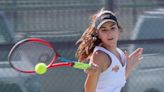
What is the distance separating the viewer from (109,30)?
3.94m

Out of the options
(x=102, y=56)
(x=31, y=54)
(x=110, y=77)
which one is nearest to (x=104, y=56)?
(x=102, y=56)

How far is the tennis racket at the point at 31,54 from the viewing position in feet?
13.5

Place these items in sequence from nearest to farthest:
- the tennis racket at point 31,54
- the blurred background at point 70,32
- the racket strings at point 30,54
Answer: the tennis racket at point 31,54 → the racket strings at point 30,54 → the blurred background at point 70,32

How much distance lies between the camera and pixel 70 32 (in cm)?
516

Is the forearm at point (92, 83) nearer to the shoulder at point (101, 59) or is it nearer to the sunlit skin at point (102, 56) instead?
the sunlit skin at point (102, 56)

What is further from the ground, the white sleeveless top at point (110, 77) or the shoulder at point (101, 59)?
the shoulder at point (101, 59)

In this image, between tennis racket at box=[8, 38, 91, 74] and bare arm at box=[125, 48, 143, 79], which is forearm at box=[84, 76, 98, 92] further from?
bare arm at box=[125, 48, 143, 79]

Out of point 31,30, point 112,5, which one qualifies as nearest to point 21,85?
point 31,30

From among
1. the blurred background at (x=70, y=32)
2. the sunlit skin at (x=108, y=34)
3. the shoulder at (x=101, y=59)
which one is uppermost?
the sunlit skin at (x=108, y=34)

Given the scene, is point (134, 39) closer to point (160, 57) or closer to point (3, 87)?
point (160, 57)

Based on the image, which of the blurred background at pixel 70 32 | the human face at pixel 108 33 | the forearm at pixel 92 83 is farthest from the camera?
the blurred background at pixel 70 32

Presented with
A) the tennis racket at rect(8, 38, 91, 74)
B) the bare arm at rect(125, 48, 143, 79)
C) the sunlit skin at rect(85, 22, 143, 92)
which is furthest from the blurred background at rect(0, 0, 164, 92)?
the sunlit skin at rect(85, 22, 143, 92)

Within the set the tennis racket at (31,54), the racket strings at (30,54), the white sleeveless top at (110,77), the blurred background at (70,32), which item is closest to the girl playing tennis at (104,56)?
the white sleeveless top at (110,77)

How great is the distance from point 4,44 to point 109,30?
56.3 inches
